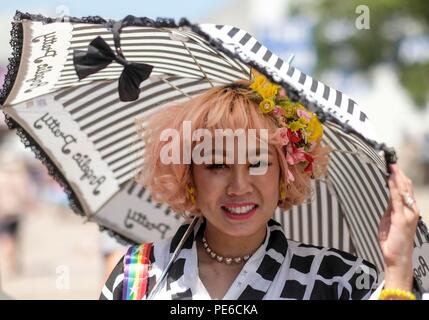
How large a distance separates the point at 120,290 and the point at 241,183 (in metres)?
0.51

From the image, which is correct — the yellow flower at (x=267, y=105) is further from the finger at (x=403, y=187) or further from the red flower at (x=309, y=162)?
the finger at (x=403, y=187)

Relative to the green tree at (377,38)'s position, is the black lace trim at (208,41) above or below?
below

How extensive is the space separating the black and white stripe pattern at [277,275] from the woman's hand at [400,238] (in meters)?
0.23

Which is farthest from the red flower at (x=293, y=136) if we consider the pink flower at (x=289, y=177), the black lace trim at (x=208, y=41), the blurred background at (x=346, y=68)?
the blurred background at (x=346, y=68)

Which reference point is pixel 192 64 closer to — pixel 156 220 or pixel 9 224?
pixel 156 220

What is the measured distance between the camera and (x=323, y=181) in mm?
4180

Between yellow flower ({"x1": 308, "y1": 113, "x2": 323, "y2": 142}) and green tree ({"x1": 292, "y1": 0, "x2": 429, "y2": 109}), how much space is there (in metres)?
22.8

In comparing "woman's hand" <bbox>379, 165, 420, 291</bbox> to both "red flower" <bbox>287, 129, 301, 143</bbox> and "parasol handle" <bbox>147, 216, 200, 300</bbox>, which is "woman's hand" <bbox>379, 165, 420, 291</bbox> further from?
"parasol handle" <bbox>147, 216, 200, 300</bbox>

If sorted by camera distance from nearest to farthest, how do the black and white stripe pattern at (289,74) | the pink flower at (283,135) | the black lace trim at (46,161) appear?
1. the black and white stripe pattern at (289,74)
2. the pink flower at (283,135)
3. the black lace trim at (46,161)

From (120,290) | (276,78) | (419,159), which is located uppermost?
(419,159)

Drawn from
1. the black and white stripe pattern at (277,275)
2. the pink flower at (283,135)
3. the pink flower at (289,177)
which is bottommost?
the black and white stripe pattern at (277,275)

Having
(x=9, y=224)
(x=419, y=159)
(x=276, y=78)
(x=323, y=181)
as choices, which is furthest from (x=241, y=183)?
(x=419, y=159)

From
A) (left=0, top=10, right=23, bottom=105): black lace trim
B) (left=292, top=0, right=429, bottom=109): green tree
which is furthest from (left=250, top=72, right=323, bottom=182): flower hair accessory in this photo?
(left=292, top=0, right=429, bottom=109): green tree

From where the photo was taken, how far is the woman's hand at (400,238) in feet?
9.43
